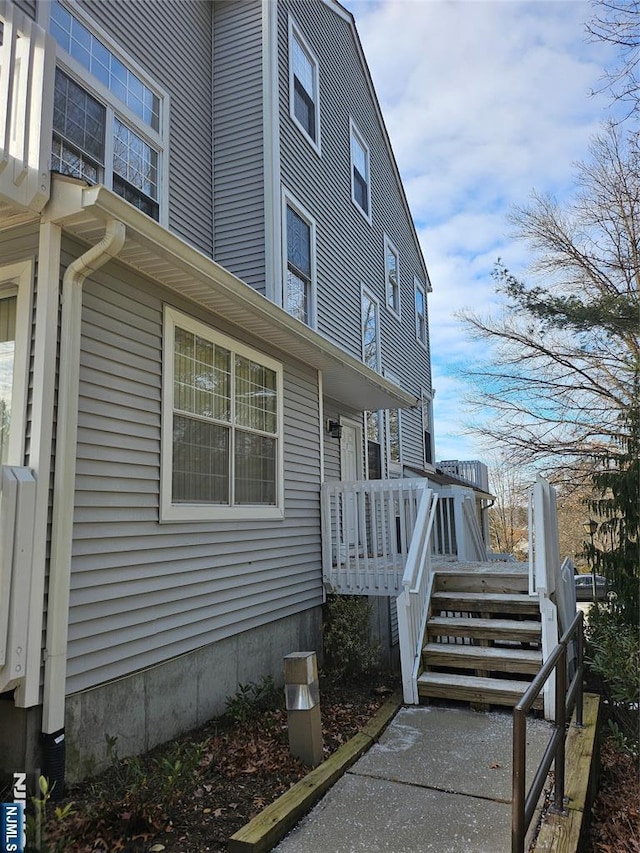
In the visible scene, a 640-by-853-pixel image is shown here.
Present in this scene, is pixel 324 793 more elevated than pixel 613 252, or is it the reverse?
pixel 613 252

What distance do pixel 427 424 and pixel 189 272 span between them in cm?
1228

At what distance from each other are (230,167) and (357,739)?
7.10 metres

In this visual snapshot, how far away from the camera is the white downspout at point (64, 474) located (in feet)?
10.7

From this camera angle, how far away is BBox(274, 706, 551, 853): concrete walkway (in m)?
2.96

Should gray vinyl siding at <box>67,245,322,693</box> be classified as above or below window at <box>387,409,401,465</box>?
below

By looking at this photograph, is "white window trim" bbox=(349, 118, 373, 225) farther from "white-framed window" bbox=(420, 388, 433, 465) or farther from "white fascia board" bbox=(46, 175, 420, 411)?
"white-framed window" bbox=(420, 388, 433, 465)

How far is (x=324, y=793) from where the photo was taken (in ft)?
11.4

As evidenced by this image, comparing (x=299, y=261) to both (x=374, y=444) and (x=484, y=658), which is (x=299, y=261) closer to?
(x=374, y=444)

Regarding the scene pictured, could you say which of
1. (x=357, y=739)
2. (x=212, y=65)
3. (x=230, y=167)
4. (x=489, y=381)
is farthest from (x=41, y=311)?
(x=489, y=381)

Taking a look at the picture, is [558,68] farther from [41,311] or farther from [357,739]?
[357,739]

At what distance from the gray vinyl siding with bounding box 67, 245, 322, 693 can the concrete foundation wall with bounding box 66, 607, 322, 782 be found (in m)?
0.10

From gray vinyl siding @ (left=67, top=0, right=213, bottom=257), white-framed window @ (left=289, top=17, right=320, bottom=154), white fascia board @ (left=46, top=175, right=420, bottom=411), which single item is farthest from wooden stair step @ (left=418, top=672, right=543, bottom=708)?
white-framed window @ (left=289, top=17, right=320, bottom=154)

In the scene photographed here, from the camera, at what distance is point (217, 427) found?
514cm

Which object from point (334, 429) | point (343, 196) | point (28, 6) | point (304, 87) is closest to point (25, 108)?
point (28, 6)
